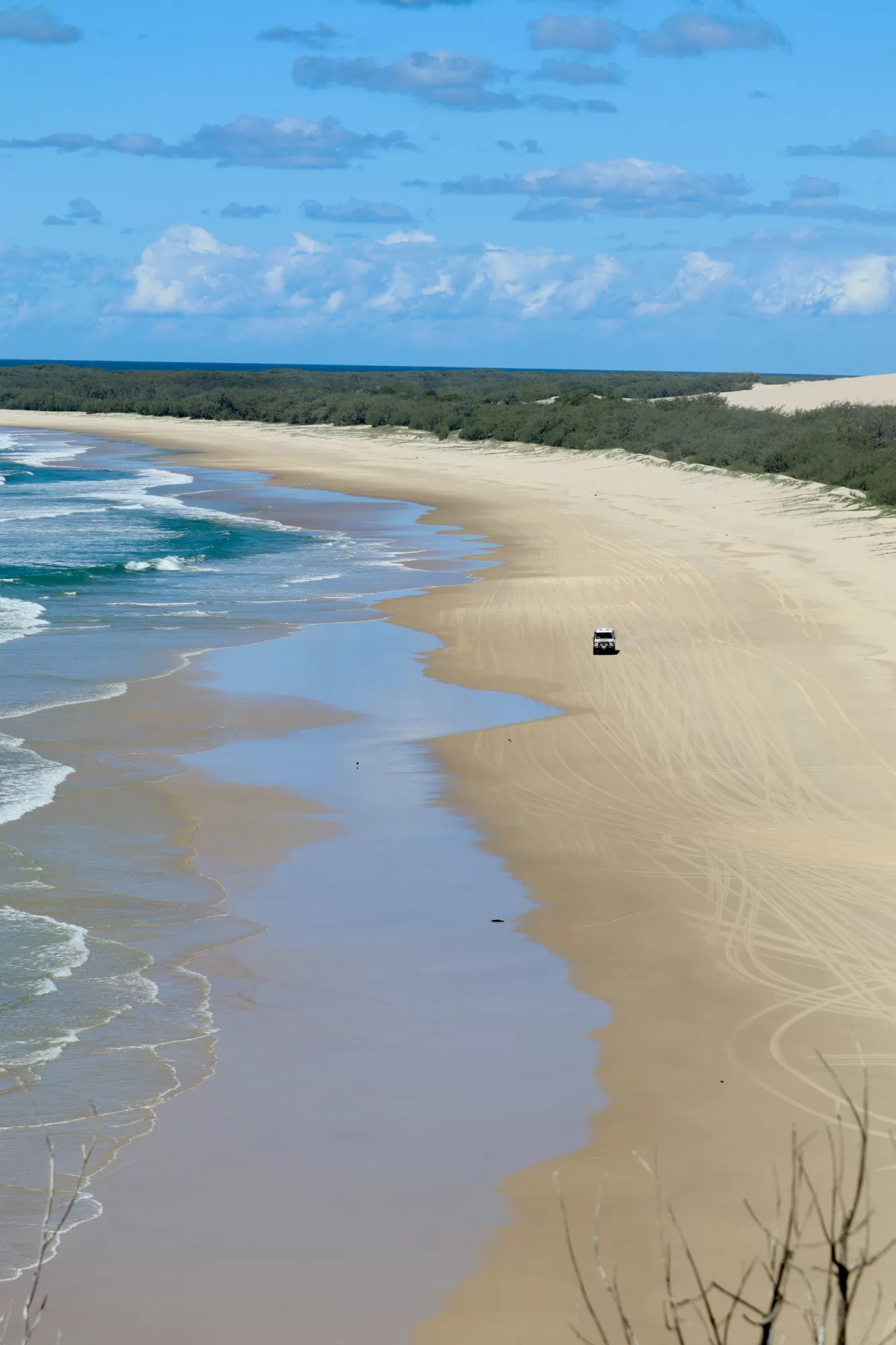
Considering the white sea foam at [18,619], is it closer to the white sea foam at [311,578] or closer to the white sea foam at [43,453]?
the white sea foam at [311,578]

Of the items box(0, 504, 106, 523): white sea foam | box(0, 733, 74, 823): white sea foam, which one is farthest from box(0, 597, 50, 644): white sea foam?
box(0, 504, 106, 523): white sea foam

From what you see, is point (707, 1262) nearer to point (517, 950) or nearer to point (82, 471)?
point (517, 950)

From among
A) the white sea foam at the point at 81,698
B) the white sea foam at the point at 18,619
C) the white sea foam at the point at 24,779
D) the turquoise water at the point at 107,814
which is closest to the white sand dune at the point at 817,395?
the turquoise water at the point at 107,814

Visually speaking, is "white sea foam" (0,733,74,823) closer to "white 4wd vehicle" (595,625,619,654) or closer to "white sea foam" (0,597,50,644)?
"white sea foam" (0,597,50,644)

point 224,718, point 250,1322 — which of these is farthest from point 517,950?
point 224,718

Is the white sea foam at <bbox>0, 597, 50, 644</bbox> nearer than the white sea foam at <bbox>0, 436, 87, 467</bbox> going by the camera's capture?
Yes

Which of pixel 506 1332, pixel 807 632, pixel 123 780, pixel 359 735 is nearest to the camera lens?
pixel 506 1332

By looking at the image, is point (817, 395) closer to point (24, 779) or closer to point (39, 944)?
point (24, 779)
